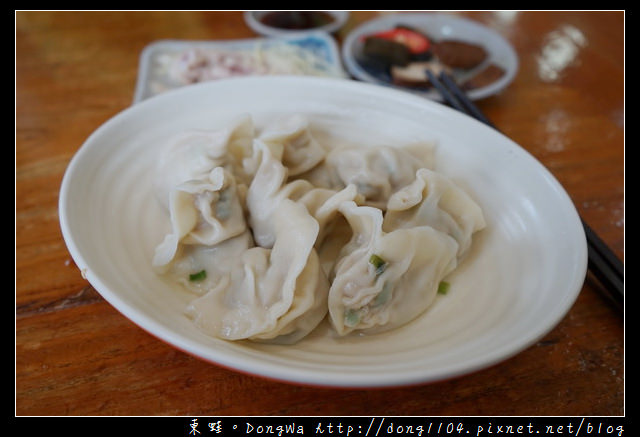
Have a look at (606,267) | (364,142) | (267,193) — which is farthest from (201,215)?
(606,267)

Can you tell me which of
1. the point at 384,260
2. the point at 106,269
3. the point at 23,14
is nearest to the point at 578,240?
the point at 384,260

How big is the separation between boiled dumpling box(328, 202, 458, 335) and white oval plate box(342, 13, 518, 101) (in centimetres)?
122

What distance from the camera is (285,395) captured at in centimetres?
121

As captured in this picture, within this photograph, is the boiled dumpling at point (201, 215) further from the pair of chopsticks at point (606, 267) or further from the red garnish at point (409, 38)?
the red garnish at point (409, 38)

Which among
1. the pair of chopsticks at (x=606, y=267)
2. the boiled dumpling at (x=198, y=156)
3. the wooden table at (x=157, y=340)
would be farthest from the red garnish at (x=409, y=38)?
the pair of chopsticks at (x=606, y=267)

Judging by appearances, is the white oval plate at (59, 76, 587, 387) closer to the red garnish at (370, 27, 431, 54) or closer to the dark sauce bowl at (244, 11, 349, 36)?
the red garnish at (370, 27, 431, 54)

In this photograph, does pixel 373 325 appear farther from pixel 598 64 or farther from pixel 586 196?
pixel 598 64

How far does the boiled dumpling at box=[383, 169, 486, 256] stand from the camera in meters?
1.36

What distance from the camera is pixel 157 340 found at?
131 cm

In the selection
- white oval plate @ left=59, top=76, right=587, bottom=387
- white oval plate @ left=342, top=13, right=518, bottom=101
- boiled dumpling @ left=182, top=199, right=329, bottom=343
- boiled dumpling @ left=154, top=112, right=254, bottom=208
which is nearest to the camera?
white oval plate @ left=59, top=76, right=587, bottom=387

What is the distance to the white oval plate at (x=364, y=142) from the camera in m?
0.98

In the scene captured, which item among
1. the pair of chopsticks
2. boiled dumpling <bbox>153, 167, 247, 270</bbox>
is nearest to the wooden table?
the pair of chopsticks

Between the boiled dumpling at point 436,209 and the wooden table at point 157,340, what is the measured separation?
377mm

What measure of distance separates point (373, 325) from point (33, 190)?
135 cm
